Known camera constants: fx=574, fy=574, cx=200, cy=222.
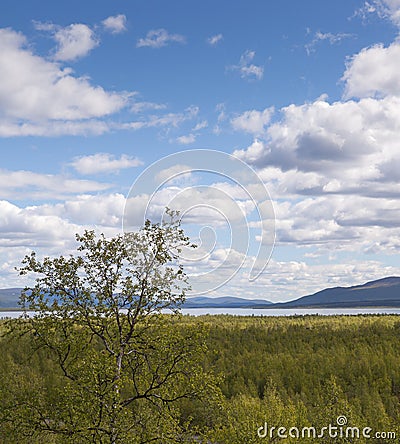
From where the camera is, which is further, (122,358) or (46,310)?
(122,358)

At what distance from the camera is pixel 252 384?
48.7 m

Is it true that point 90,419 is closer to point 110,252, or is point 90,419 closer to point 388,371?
→ point 110,252

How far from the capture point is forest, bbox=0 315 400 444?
1669cm

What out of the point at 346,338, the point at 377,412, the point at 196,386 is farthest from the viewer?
the point at 346,338

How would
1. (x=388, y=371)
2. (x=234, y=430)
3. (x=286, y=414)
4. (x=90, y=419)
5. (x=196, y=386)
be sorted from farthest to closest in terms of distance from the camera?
1. (x=388, y=371)
2. (x=286, y=414)
3. (x=234, y=430)
4. (x=196, y=386)
5. (x=90, y=419)

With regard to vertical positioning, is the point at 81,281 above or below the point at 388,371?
above

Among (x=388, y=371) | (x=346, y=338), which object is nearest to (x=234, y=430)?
(x=388, y=371)

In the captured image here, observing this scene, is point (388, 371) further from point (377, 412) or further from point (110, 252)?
point (110, 252)

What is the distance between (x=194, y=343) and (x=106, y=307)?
2822 millimetres

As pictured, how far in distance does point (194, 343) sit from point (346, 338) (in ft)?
166

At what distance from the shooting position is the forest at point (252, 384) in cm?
1669

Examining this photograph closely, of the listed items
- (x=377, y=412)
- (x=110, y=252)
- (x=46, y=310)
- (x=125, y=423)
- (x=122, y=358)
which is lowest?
(x=377, y=412)

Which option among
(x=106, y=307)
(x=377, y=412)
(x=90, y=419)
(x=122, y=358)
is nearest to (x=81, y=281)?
(x=106, y=307)

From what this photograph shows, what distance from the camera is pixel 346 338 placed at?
63.9 meters
